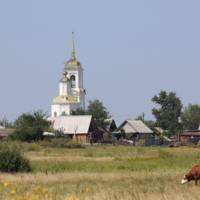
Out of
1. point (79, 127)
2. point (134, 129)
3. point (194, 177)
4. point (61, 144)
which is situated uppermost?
point (134, 129)

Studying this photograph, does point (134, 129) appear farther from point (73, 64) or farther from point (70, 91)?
point (73, 64)

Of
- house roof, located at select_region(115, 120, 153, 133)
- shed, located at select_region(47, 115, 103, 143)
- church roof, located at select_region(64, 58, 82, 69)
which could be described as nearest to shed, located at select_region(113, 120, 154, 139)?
house roof, located at select_region(115, 120, 153, 133)

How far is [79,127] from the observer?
76.6 meters

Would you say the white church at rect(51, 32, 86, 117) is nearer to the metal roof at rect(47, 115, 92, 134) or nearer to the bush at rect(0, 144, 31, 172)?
the metal roof at rect(47, 115, 92, 134)

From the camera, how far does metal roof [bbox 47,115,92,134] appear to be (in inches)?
2992

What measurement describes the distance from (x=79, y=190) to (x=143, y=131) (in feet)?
242

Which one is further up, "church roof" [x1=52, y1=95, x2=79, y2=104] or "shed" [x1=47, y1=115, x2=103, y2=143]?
"church roof" [x1=52, y1=95, x2=79, y2=104]

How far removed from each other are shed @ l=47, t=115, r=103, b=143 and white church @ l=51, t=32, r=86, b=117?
121 ft

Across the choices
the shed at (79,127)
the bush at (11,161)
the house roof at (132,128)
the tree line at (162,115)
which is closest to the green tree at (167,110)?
the tree line at (162,115)

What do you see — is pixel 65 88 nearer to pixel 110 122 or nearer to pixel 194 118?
pixel 110 122

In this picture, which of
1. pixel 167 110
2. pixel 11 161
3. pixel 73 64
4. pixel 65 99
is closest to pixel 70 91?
pixel 65 99

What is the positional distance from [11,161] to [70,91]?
101506 mm

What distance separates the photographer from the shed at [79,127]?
2974 inches

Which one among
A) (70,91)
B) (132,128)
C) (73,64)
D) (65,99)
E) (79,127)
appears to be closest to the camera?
(79,127)
